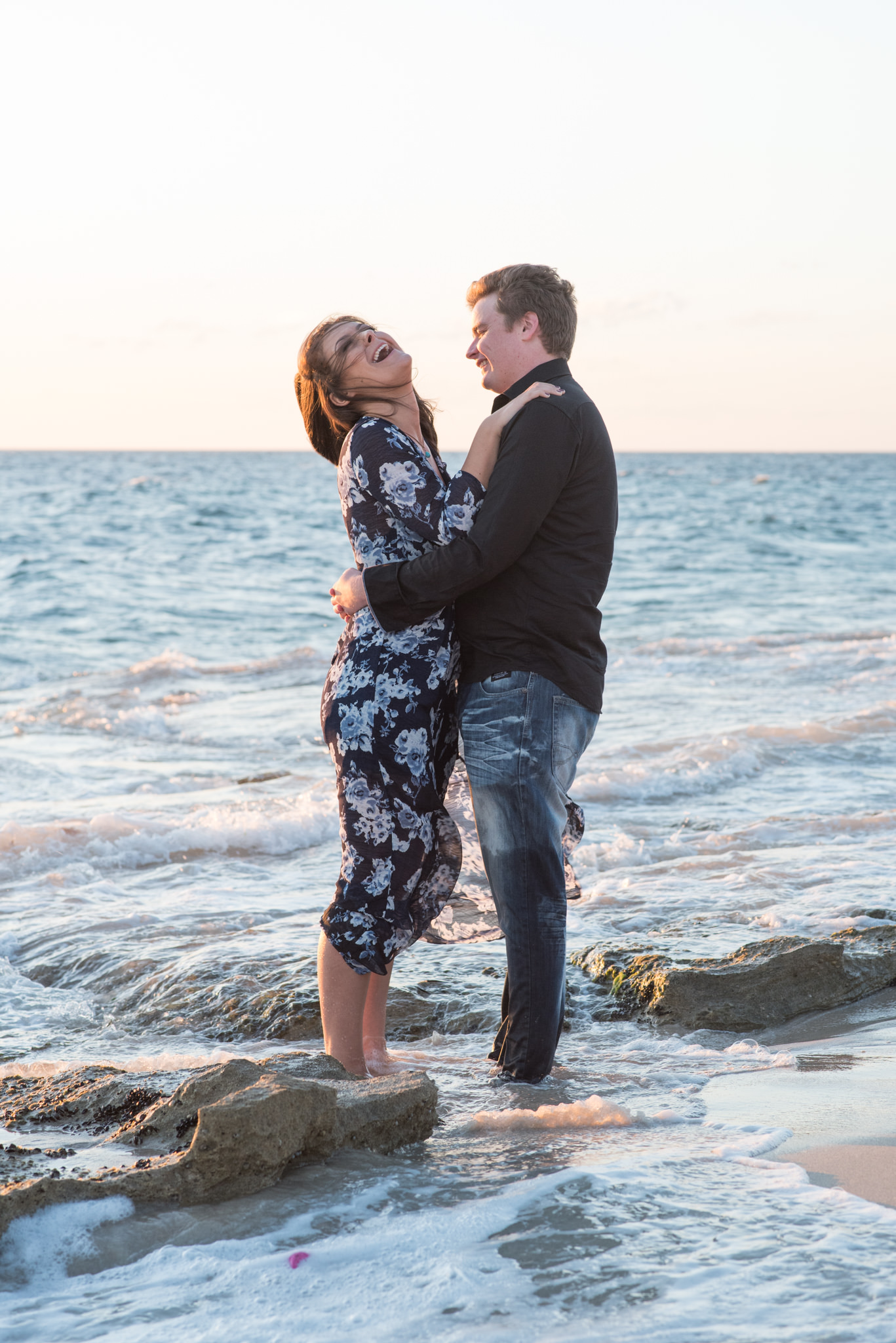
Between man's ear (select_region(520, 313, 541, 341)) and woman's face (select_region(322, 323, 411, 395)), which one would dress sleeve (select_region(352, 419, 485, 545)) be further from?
man's ear (select_region(520, 313, 541, 341))

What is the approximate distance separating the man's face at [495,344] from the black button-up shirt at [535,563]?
5 cm

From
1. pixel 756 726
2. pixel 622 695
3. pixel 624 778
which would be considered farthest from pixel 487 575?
pixel 622 695

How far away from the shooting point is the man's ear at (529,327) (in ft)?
10.5

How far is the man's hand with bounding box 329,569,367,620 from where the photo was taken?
325 centimetres

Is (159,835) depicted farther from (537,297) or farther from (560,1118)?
(537,297)

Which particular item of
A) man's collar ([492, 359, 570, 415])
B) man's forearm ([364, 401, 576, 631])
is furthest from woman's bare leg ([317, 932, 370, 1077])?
man's collar ([492, 359, 570, 415])

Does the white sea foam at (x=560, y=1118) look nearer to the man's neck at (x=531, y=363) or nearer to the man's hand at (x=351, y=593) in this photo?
the man's hand at (x=351, y=593)

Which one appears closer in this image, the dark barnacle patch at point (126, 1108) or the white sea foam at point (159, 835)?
the dark barnacle patch at point (126, 1108)

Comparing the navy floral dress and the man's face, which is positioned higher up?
the man's face

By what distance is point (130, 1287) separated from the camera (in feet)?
7.53

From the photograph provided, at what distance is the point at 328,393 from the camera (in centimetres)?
340

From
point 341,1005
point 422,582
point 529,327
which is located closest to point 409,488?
point 422,582

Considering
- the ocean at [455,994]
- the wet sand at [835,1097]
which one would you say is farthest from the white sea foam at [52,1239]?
the wet sand at [835,1097]

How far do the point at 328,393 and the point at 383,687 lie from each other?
841mm
